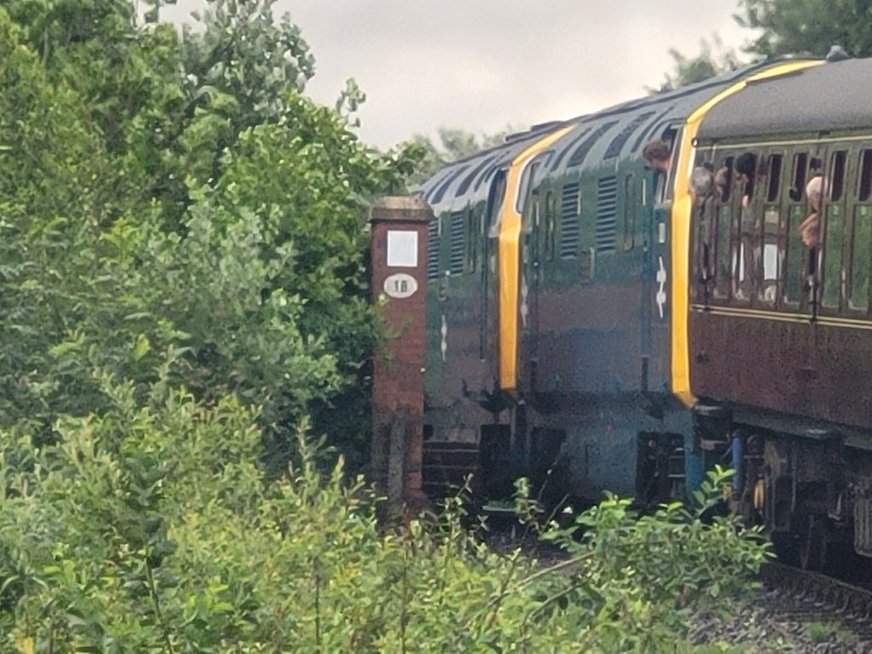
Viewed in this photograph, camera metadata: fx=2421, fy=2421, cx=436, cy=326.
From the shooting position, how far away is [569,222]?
18.6m

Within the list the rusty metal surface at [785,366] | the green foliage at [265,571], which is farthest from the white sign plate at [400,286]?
the green foliage at [265,571]

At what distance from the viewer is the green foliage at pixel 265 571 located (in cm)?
767

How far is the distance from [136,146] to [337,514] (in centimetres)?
691

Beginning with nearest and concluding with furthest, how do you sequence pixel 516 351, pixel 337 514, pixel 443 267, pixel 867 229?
pixel 337 514
pixel 867 229
pixel 516 351
pixel 443 267

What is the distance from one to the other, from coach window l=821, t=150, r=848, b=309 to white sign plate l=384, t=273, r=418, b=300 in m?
3.49

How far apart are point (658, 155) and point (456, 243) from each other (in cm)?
579

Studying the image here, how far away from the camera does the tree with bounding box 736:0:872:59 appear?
4178cm

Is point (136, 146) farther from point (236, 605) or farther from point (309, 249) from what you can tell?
point (236, 605)

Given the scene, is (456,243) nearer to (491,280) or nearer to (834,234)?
(491,280)

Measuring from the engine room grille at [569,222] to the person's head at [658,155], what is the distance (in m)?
2.05

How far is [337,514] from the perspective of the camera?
31.5 feet

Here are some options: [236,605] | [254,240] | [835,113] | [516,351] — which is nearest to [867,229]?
[835,113]

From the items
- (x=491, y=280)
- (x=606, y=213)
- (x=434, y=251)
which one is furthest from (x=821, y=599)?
(x=434, y=251)

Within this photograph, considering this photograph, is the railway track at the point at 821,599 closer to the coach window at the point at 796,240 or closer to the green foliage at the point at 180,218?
the coach window at the point at 796,240
